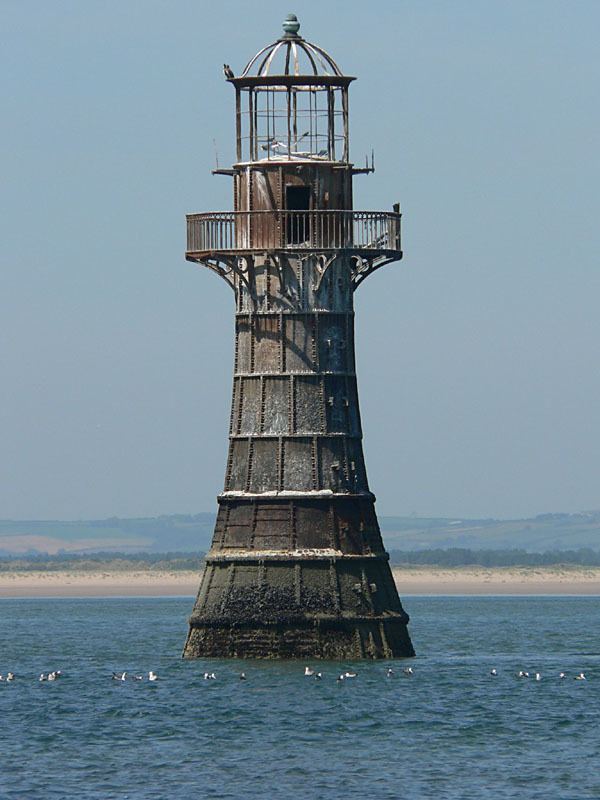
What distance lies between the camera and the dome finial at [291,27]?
67.6 metres

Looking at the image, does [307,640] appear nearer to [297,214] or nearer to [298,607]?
[298,607]

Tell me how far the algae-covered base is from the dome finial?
598 inches

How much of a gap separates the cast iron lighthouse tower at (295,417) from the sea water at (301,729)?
109 centimetres

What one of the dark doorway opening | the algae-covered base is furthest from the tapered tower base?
the dark doorway opening

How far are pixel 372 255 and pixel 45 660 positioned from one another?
69.1 feet

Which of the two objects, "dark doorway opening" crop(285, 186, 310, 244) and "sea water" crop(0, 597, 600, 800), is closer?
"sea water" crop(0, 597, 600, 800)

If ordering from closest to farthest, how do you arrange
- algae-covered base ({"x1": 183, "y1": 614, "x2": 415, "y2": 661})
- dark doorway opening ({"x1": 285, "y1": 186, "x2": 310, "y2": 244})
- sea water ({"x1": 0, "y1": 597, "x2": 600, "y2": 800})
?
sea water ({"x1": 0, "y1": 597, "x2": 600, "y2": 800}), algae-covered base ({"x1": 183, "y1": 614, "x2": 415, "y2": 661}), dark doorway opening ({"x1": 285, "y1": 186, "x2": 310, "y2": 244})

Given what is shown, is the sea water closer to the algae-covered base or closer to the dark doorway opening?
the algae-covered base

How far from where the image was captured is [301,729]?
5797cm

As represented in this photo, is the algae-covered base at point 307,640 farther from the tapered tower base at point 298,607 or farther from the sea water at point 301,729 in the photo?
the sea water at point 301,729

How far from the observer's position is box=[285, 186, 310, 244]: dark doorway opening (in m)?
66.7

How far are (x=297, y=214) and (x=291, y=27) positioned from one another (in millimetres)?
5049

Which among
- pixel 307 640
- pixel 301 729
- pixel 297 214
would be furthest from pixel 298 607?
pixel 297 214

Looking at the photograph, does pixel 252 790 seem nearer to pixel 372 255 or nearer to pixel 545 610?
pixel 372 255
